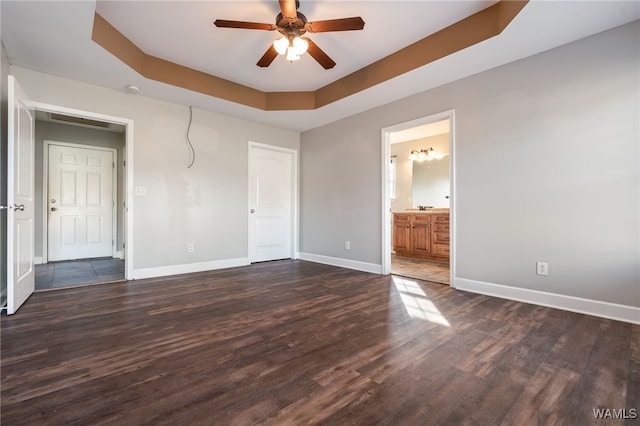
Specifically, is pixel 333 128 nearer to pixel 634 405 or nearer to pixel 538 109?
pixel 538 109

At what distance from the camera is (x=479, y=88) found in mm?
3217

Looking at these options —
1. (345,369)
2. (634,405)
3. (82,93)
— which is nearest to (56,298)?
(82,93)

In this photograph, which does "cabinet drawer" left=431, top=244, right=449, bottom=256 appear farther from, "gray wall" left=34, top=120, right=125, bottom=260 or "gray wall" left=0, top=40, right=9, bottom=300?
"gray wall" left=34, top=120, right=125, bottom=260

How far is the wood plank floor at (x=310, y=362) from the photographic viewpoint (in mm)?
1301

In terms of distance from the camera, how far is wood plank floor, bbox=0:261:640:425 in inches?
51.2

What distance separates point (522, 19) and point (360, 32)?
4.47 feet

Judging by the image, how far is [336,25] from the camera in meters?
2.32

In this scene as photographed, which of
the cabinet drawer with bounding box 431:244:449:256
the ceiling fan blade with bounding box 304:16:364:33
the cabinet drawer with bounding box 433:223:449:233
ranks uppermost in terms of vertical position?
the ceiling fan blade with bounding box 304:16:364:33

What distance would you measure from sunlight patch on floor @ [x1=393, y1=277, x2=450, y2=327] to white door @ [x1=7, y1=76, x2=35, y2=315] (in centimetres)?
345

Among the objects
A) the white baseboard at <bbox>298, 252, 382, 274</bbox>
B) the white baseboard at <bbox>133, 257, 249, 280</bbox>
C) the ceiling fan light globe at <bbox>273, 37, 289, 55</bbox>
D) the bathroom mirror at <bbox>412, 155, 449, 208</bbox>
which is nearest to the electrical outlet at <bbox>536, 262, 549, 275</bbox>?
the white baseboard at <bbox>298, 252, 382, 274</bbox>

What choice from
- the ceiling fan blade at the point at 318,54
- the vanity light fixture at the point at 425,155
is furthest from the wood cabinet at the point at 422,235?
the ceiling fan blade at the point at 318,54

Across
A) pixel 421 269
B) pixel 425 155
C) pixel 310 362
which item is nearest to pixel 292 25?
pixel 310 362

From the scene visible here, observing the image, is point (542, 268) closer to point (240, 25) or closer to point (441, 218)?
point (441, 218)

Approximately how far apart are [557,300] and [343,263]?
278 centimetres
